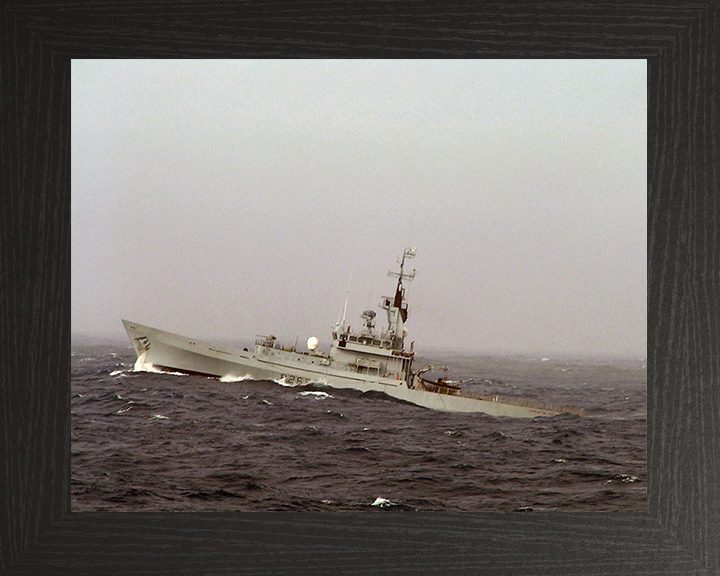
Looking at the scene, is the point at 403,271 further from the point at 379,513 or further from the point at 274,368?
the point at 379,513

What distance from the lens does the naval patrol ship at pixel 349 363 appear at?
231 cm

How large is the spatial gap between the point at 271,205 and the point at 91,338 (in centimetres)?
64

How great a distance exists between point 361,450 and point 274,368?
1.16 ft

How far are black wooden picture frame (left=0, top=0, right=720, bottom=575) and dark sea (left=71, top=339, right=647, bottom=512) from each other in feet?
0.14

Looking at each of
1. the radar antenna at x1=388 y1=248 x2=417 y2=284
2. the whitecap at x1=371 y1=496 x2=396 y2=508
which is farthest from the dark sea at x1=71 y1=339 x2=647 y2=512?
the radar antenna at x1=388 y1=248 x2=417 y2=284

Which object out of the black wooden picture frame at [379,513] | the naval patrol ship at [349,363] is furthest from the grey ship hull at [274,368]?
the black wooden picture frame at [379,513]

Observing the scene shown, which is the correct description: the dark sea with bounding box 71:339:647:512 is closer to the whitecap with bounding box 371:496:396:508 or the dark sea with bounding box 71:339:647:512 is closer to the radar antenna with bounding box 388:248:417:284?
the whitecap with bounding box 371:496:396:508

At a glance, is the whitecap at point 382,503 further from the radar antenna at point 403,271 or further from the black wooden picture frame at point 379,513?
the radar antenna at point 403,271

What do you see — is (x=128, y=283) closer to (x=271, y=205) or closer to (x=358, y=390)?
(x=271, y=205)

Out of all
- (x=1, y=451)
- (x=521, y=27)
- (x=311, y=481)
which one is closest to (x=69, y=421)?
(x=1, y=451)

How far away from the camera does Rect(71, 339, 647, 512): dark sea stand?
2.26m

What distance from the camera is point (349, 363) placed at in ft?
7.98

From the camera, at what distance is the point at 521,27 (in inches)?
87.3

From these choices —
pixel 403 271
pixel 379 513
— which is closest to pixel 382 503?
pixel 379 513
